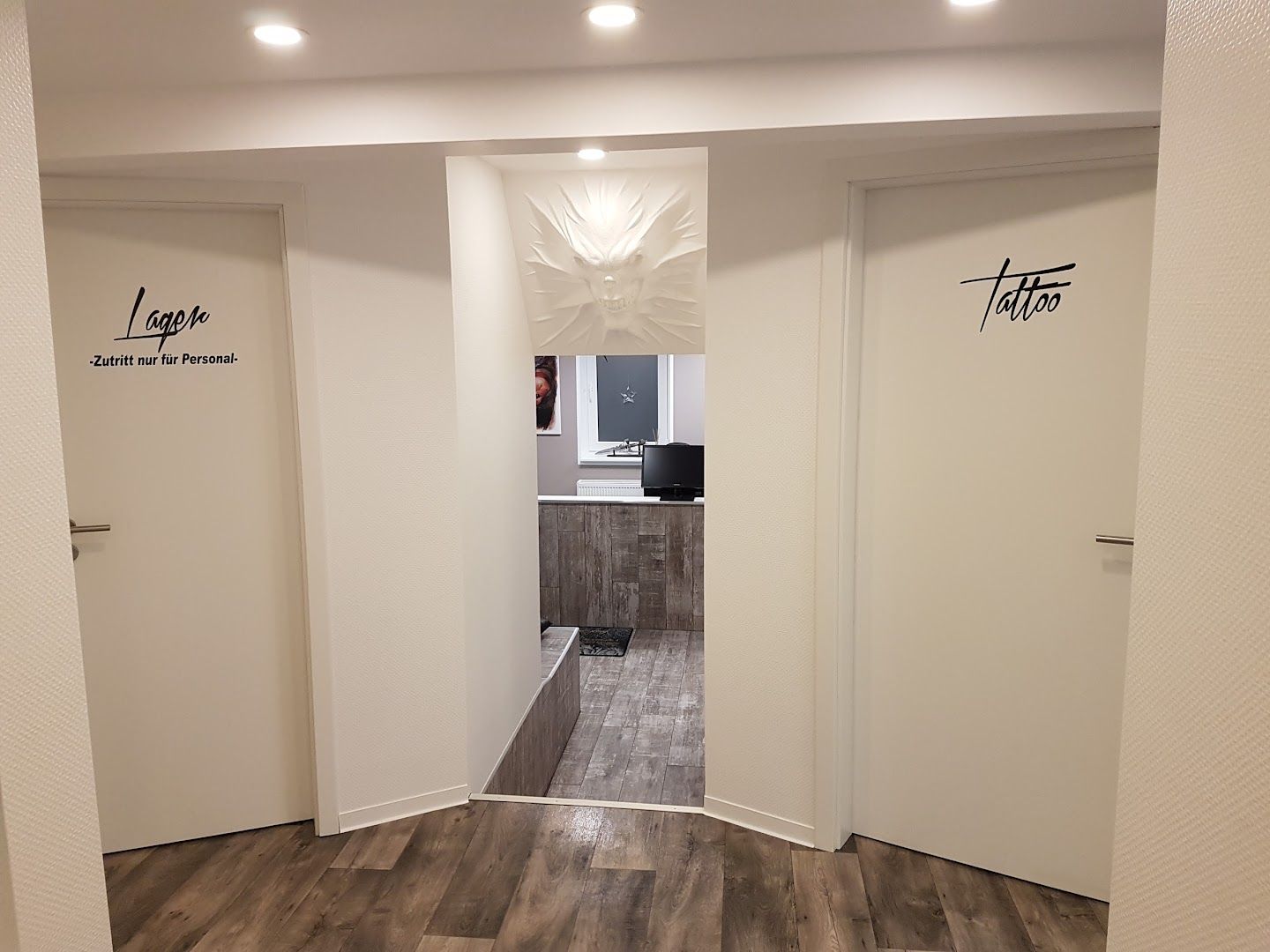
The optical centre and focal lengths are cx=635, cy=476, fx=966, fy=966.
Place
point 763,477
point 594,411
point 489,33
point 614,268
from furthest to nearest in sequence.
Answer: point 594,411 → point 614,268 → point 763,477 → point 489,33

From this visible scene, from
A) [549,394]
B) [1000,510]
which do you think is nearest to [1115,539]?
[1000,510]

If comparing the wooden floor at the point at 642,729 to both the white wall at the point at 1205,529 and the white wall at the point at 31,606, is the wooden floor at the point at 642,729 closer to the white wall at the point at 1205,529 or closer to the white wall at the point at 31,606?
the white wall at the point at 31,606

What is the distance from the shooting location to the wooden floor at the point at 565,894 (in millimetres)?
2531

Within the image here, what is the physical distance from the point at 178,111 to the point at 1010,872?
10.2 ft

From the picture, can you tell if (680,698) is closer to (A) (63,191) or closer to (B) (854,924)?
(B) (854,924)

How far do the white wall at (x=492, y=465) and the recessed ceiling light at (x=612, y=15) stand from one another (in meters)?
1.20

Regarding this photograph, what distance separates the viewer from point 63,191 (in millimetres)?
2746

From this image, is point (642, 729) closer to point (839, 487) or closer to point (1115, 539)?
point (839, 487)

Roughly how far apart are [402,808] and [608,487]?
564 cm

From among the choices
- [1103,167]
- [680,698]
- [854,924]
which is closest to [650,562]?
[680,698]

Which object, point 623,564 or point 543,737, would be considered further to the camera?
point 623,564

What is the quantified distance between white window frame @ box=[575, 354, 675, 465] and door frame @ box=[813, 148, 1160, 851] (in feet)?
19.1

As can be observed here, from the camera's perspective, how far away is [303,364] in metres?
2.91

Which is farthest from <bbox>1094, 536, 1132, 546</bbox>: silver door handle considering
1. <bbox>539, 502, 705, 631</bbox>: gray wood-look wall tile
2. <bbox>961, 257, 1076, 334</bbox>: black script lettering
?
<bbox>539, 502, 705, 631</bbox>: gray wood-look wall tile
